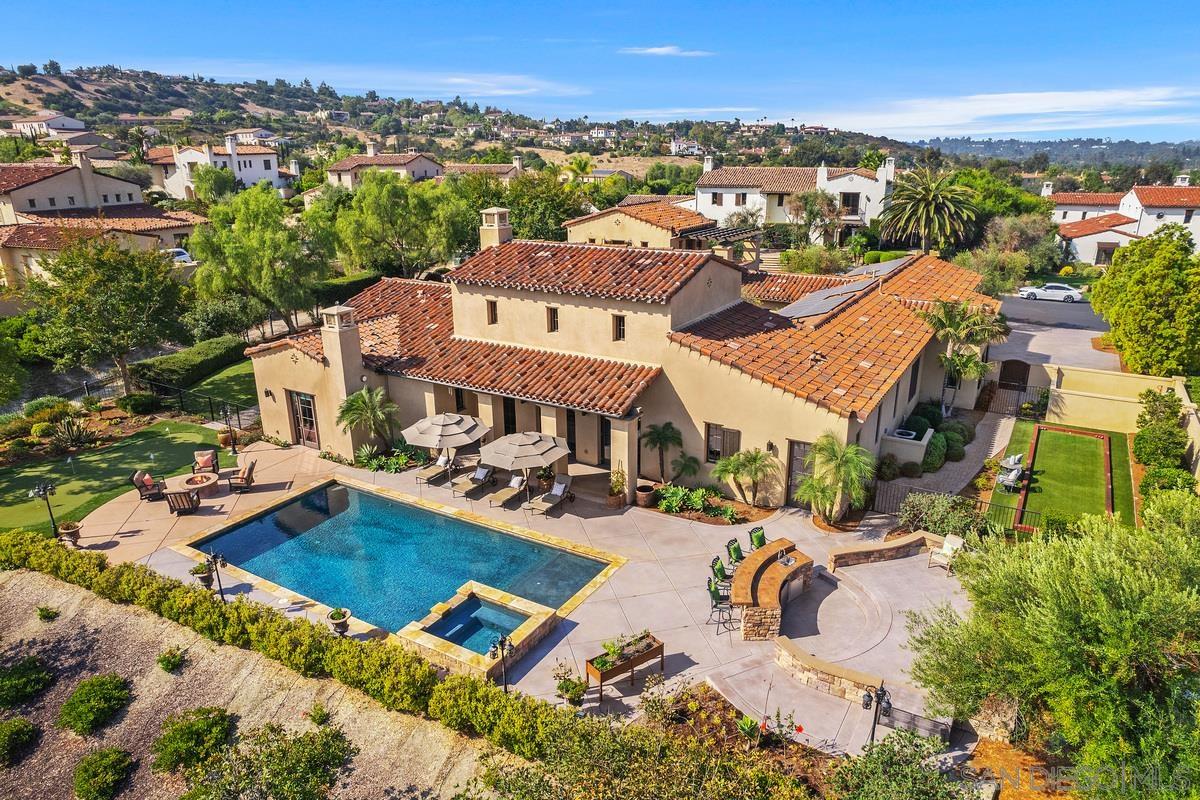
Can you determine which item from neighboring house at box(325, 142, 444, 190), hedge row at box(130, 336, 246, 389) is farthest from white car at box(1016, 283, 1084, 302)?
neighboring house at box(325, 142, 444, 190)

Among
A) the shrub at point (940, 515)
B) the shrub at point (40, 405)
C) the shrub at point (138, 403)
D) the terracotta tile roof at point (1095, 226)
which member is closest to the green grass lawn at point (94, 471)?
the shrub at point (138, 403)

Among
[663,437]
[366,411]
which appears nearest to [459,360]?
[366,411]

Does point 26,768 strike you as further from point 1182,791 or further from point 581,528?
point 1182,791

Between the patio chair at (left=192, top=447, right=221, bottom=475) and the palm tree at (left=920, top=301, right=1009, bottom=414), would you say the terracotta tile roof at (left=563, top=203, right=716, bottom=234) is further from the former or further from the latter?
the patio chair at (left=192, top=447, right=221, bottom=475)

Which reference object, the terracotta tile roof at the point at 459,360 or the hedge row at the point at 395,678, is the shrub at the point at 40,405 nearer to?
the terracotta tile roof at the point at 459,360

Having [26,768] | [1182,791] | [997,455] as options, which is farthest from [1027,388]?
[26,768]

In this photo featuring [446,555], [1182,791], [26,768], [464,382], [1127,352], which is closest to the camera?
[1182,791]

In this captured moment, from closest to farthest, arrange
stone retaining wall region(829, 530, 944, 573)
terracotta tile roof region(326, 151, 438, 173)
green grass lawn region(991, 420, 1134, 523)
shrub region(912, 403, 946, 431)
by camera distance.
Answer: stone retaining wall region(829, 530, 944, 573)
green grass lawn region(991, 420, 1134, 523)
shrub region(912, 403, 946, 431)
terracotta tile roof region(326, 151, 438, 173)

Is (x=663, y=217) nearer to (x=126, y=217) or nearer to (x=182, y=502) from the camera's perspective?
(x=182, y=502)
